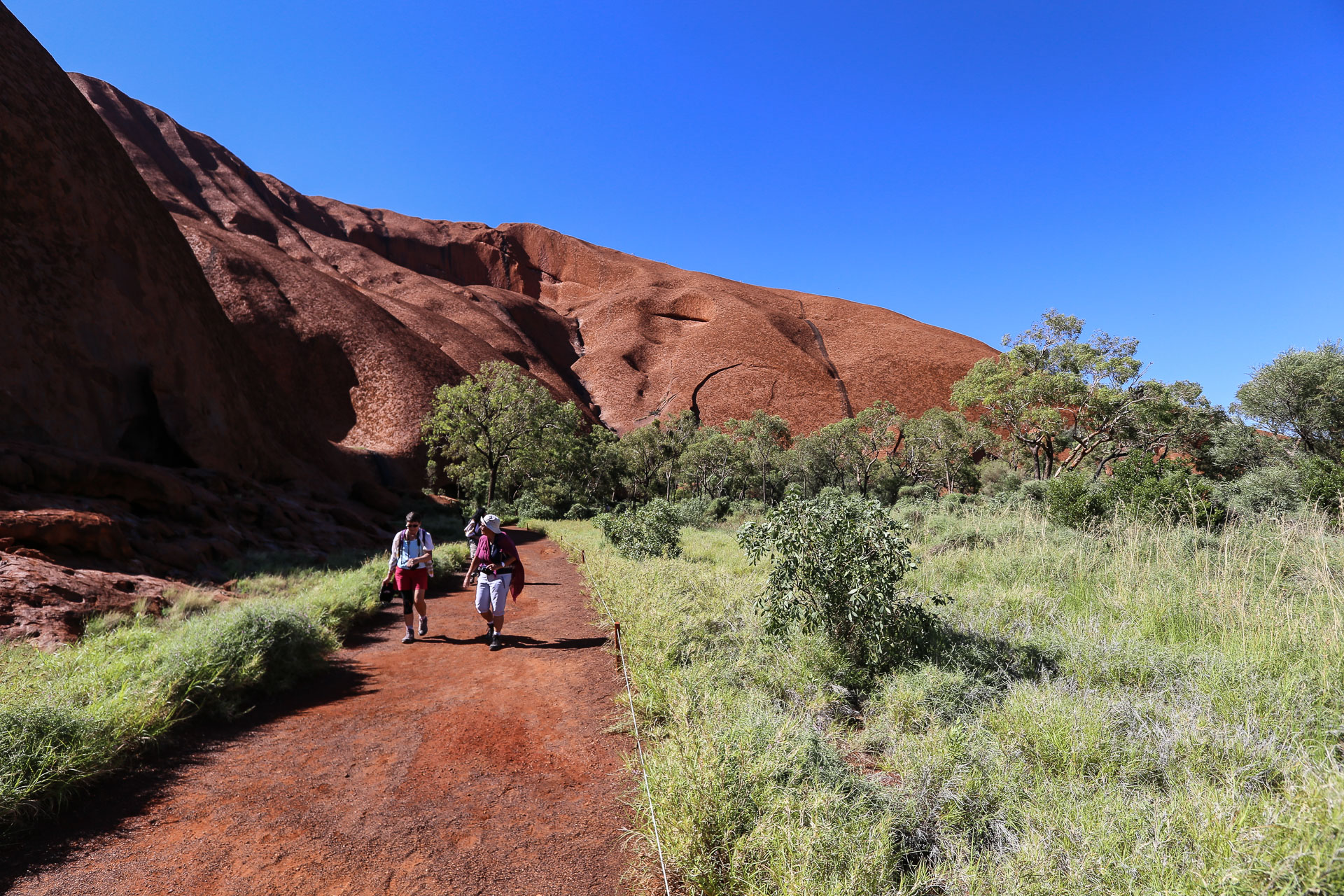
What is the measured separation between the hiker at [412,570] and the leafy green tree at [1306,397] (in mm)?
34062

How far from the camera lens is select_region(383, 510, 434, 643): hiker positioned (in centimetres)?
675

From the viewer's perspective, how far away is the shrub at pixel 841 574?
177 inches

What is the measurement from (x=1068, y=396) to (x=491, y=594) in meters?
26.7

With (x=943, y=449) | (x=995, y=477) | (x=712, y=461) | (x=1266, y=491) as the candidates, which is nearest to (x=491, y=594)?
(x=1266, y=491)

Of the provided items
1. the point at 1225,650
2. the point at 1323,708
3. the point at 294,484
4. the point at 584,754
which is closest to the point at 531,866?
the point at 584,754

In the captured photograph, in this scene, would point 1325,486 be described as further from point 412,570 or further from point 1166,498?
point 412,570

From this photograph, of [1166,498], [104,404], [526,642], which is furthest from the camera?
[104,404]

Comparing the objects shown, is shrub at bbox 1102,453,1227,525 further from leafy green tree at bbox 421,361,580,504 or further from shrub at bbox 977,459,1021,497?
leafy green tree at bbox 421,361,580,504

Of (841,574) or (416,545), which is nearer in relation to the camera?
(841,574)

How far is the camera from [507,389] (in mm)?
26000

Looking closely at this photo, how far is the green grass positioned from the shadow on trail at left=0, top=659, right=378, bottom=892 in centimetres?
281

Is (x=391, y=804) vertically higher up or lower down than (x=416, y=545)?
lower down

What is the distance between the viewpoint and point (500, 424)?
85.0 feet

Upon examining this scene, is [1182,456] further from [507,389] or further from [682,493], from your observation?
[507,389]
